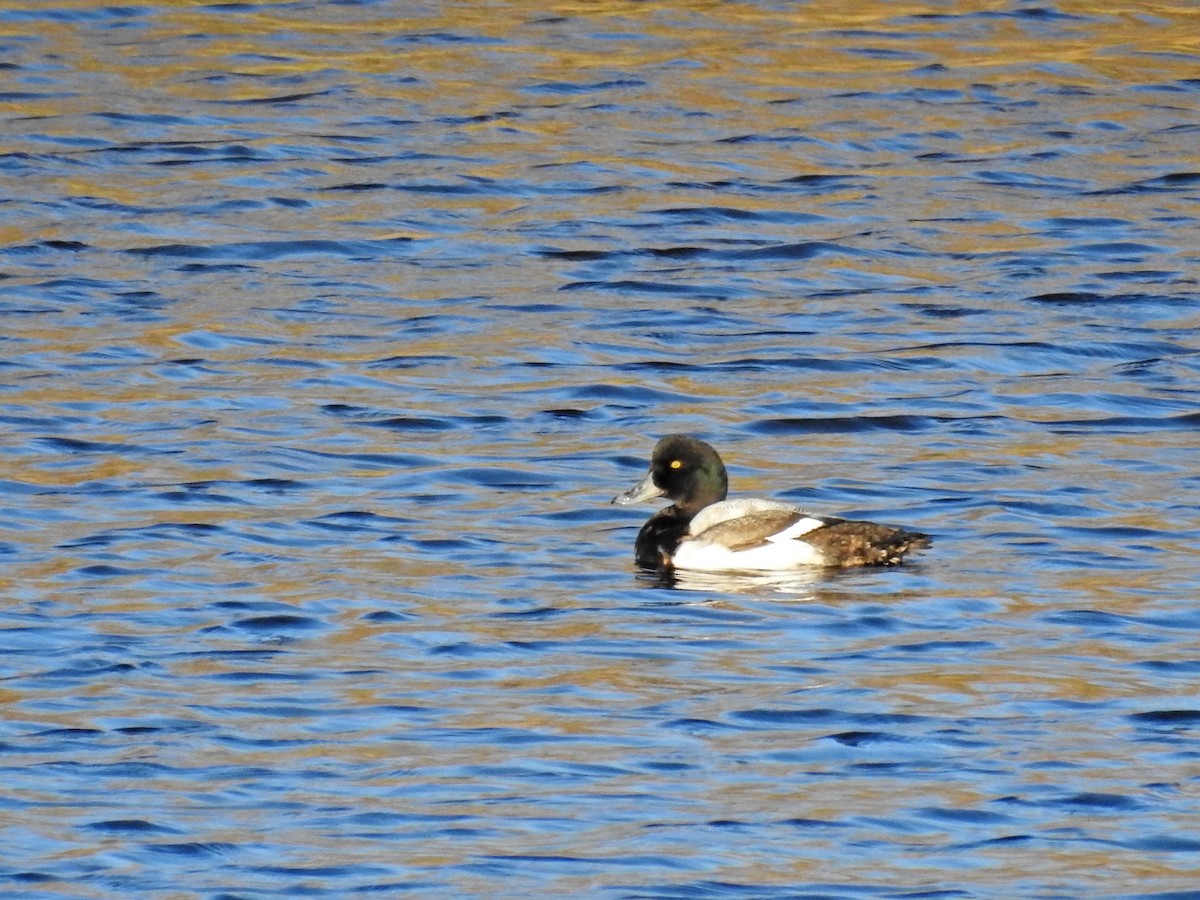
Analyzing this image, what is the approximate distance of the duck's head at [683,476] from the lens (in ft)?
39.4

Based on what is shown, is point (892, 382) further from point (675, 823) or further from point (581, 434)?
point (675, 823)

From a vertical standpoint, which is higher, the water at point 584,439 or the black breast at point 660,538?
the water at point 584,439

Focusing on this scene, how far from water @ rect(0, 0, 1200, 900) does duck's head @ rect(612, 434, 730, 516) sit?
288mm

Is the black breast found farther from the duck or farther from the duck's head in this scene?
the duck's head

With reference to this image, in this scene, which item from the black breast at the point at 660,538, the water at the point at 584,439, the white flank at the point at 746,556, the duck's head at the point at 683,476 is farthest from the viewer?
the duck's head at the point at 683,476

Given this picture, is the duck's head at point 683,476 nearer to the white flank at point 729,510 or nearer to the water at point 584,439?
the white flank at point 729,510

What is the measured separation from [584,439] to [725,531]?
180 centimetres

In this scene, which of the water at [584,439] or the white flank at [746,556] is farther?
the white flank at [746,556]

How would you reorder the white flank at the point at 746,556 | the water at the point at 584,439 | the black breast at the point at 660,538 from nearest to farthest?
the water at the point at 584,439
the white flank at the point at 746,556
the black breast at the point at 660,538

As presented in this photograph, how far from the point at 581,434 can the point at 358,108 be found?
738 centimetres

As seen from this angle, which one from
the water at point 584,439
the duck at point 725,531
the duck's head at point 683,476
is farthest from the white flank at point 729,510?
the water at point 584,439

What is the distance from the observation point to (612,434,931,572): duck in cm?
1107

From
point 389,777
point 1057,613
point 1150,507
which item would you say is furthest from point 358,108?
point 389,777

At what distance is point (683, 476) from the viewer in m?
12.1
